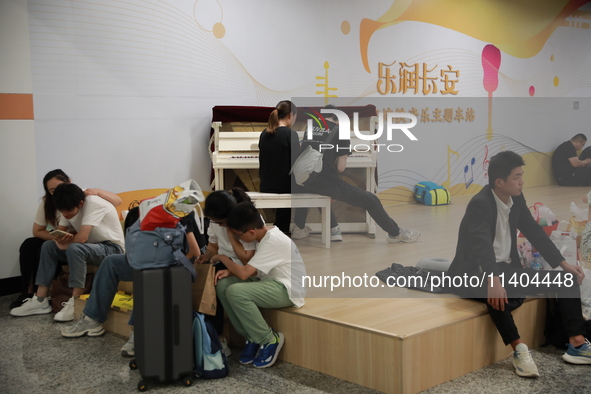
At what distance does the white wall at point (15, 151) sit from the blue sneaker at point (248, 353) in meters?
2.45

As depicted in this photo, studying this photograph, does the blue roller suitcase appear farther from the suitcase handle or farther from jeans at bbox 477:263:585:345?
jeans at bbox 477:263:585:345

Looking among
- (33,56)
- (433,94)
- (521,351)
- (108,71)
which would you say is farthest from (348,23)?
(521,351)

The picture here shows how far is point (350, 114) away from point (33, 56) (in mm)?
2665

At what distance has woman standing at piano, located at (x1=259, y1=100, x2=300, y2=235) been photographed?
5.26 m

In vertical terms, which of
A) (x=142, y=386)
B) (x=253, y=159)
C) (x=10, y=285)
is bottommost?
(x=142, y=386)

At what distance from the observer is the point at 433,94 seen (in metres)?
7.81

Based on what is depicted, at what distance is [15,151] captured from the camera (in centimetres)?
493

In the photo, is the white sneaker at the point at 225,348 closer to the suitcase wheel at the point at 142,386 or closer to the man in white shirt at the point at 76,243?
the suitcase wheel at the point at 142,386

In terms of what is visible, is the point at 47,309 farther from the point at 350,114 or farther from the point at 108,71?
the point at 350,114

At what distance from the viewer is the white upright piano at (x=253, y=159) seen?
18.1 ft

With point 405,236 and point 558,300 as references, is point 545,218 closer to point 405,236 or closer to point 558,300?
point 558,300

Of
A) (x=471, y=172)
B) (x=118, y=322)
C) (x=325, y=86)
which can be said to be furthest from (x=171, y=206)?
(x=325, y=86)

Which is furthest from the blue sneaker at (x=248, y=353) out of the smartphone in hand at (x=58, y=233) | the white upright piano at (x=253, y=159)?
the white upright piano at (x=253, y=159)

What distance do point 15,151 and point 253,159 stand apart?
195 centimetres
